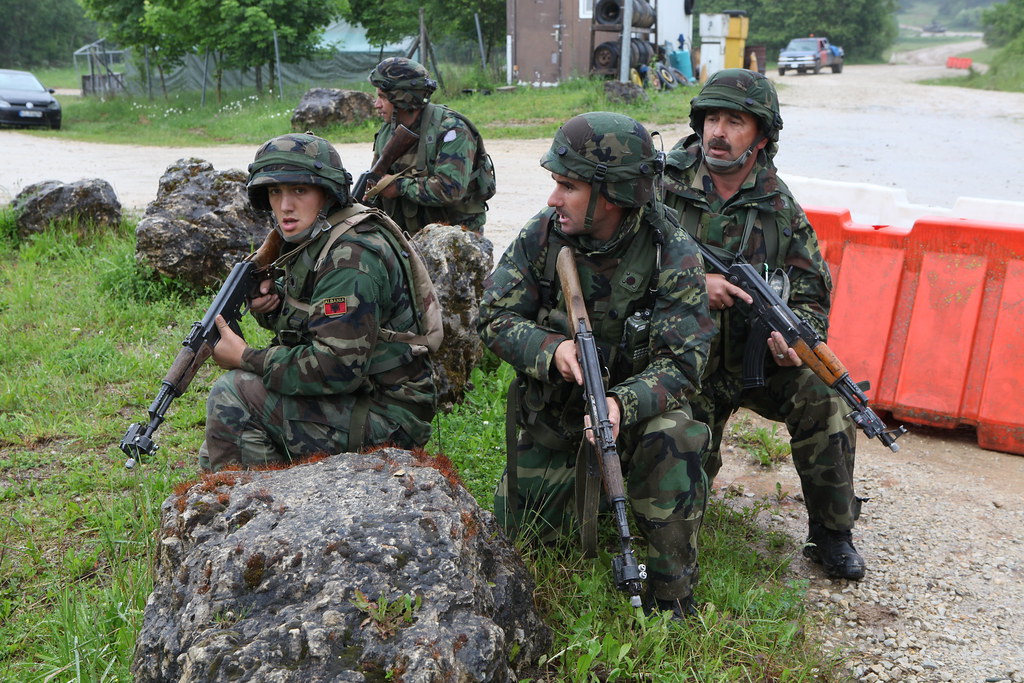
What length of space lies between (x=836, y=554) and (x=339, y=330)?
84.8 inches

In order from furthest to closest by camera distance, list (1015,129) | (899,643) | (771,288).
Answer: (1015,129)
(771,288)
(899,643)

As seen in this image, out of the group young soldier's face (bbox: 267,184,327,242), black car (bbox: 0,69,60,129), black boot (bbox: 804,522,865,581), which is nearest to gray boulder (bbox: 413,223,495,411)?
young soldier's face (bbox: 267,184,327,242)

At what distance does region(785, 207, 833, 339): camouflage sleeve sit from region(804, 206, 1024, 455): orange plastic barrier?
141 centimetres

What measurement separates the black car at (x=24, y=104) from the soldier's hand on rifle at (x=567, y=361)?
20877 mm

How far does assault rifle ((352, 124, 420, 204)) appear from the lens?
6.00 m

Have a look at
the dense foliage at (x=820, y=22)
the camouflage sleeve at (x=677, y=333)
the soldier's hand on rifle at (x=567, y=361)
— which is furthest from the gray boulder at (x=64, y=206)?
the dense foliage at (x=820, y=22)

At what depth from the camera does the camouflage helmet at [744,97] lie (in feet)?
12.3

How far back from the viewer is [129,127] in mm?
21484

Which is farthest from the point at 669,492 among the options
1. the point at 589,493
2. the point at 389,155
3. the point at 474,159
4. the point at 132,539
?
the point at 389,155

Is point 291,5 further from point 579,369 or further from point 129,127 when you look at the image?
point 579,369

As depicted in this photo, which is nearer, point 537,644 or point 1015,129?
point 537,644

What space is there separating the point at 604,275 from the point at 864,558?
68.0 inches

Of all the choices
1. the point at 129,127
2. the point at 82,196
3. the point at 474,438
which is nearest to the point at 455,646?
the point at 474,438

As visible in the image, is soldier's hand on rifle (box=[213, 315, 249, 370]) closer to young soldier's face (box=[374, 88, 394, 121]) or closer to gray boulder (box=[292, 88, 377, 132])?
young soldier's face (box=[374, 88, 394, 121])
